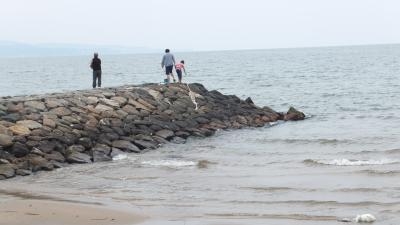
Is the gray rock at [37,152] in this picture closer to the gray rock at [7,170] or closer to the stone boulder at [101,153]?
the gray rock at [7,170]

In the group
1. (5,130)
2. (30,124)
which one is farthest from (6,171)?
(30,124)

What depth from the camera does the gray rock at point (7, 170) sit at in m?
14.3

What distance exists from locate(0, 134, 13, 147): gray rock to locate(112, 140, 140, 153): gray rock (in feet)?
10.7

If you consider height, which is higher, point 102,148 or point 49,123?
point 49,123

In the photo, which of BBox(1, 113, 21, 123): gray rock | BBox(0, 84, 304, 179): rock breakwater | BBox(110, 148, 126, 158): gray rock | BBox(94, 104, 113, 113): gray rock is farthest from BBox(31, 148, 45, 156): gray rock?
BBox(94, 104, 113, 113): gray rock

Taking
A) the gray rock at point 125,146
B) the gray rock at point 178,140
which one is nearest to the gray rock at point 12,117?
the gray rock at point 125,146

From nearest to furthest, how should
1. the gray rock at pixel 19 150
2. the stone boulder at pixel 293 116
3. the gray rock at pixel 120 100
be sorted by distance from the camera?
1. the gray rock at pixel 19 150
2. the gray rock at pixel 120 100
3. the stone boulder at pixel 293 116

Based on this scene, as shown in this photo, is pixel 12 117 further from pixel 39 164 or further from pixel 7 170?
pixel 7 170

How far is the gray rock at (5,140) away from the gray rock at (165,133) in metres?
5.58

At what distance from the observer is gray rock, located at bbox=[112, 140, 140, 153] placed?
59.7 feet

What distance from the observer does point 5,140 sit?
15867 mm

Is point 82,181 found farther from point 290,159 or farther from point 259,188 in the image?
point 290,159

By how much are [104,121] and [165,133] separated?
2.17 meters

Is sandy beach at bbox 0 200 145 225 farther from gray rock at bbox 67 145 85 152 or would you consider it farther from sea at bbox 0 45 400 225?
gray rock at bbox 67 145 85 152
